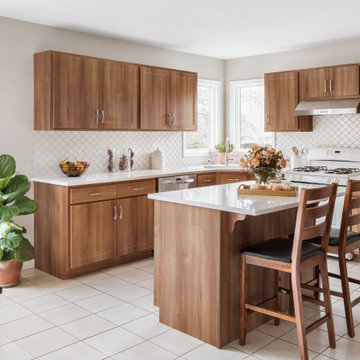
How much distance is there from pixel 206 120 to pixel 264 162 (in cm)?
355

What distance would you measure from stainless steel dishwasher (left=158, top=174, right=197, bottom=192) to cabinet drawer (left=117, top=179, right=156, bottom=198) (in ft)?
0.39

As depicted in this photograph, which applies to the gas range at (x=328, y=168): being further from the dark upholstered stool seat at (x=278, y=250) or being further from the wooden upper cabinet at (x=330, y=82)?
the dark upholstered stool seat at (x=278, y=250)

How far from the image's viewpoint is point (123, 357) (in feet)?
9.17

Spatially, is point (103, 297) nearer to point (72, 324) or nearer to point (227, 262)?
point (72, 324)

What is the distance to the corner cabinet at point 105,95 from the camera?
4383 mm

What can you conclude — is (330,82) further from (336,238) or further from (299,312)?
(299,312)

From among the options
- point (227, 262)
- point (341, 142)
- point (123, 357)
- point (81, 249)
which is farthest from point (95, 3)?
point (341, 142)

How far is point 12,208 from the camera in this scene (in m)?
3.74

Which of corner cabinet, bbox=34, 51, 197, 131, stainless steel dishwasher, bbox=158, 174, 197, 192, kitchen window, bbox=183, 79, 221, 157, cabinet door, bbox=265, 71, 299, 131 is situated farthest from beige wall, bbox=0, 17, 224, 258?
cabinet door, bbox=265, 71, 299, 131

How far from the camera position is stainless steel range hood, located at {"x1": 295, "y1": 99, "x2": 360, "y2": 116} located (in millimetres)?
5223

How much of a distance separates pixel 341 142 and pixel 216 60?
7.33 feet

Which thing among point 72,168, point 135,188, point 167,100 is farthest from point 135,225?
point 167,100

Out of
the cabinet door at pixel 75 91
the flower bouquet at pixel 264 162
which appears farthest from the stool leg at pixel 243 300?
the cabinet door at pixel 75 91

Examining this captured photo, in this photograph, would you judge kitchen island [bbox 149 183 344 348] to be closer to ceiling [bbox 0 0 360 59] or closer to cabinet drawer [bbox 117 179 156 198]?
cabinet drawer [bbox 117 179 156 198]
